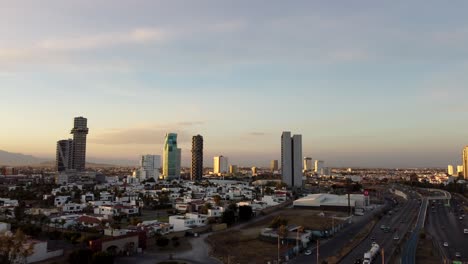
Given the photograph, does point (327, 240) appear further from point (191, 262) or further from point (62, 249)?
point (62, 249)

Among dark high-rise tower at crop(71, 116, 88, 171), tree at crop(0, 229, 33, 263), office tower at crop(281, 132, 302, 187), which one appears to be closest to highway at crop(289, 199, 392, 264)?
tree at crop(0, 229, 33, 263)

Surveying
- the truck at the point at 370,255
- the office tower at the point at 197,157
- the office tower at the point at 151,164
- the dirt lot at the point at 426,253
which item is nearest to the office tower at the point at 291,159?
the office tower at the point at 197,157

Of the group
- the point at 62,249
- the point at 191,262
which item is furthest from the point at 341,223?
the point at 62,249

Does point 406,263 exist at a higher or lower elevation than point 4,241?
lower

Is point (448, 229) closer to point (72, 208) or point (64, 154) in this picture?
point (72, 208)

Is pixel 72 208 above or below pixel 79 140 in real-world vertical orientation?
below

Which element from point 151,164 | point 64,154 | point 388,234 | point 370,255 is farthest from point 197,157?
point 370,255

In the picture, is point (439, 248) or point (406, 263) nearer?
point (406, 263)

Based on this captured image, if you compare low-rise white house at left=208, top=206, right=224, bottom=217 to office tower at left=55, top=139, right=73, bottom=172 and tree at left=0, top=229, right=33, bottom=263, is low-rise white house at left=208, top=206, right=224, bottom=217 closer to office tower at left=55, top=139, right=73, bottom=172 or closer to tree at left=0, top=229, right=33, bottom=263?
tree at left=0, top=229, right=33, bottom=263
